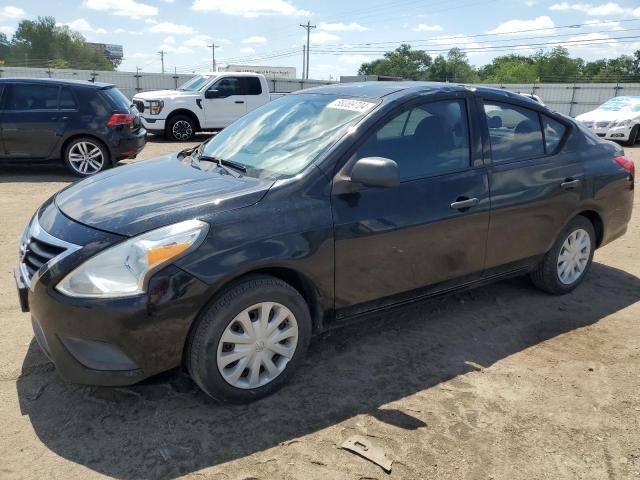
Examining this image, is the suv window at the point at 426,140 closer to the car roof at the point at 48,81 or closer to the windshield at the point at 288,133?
the windshield at the point at 288,133

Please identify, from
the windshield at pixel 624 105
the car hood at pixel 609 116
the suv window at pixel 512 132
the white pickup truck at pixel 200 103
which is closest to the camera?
the suv window at pixel 512 132

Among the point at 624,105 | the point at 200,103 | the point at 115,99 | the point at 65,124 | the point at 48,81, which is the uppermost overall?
the point at 48,81

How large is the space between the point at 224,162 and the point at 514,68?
100923 mm

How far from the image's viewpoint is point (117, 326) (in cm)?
255

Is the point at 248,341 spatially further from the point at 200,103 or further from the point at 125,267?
the point at 200,103

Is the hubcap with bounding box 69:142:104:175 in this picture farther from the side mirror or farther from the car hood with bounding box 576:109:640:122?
the car hood with bounding box 576:109:640:122

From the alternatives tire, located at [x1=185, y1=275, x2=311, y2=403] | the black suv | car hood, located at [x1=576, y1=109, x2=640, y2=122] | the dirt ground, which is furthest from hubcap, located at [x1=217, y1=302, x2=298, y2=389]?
car hood, located at [x1=576, y1=109, x2=640, y2=122]

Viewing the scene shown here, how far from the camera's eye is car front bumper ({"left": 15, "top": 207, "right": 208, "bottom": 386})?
2.55 meters

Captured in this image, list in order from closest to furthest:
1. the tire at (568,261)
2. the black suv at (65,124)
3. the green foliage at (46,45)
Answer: the tire at (568,261), the black suv at (65,124), the green foliage at (46,45)

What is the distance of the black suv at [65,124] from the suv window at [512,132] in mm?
7139

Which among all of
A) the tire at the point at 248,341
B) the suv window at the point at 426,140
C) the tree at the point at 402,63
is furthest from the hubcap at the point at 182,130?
the tree at the point at 402,63

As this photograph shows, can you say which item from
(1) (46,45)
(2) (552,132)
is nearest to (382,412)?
(2) (552,132)

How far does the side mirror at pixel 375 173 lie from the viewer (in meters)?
3.01

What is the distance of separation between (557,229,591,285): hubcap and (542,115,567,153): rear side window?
745 mm
